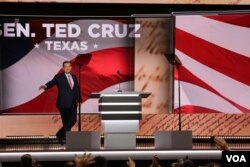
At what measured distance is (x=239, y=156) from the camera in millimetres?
2912

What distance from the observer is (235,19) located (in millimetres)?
9188

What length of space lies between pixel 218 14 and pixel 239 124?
191 cm

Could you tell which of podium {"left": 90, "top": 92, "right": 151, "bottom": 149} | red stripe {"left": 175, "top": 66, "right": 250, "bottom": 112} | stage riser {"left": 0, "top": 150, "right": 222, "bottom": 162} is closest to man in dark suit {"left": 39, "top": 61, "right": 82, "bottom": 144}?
podium {"left": 90, "top": 92, "right": 151, "bottom": 149}

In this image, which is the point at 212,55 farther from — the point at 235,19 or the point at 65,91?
the point at 65,91

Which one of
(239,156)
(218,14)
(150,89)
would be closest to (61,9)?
(150,89)

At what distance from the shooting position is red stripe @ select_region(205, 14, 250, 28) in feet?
30.0

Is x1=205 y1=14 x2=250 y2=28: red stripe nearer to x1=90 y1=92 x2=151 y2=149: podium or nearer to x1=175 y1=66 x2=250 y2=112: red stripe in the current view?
x1=175 y1=66 x2=250 y2=112: red stripe

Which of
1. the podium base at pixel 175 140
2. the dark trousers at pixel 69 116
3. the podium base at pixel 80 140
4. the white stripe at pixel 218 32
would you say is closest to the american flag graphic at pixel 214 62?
the white stripe at pixel 218 32

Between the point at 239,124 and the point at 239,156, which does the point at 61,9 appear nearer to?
A: the point at 239,124

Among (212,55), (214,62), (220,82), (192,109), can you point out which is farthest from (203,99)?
(212,55)

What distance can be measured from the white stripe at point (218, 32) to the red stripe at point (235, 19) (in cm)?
5

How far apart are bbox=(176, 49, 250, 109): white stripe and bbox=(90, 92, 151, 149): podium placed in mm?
2432

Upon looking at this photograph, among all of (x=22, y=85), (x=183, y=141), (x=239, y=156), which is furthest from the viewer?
(x=22, y=85)

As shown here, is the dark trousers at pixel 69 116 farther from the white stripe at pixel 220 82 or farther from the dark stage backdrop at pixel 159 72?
the white stripe at pixel 220 82
